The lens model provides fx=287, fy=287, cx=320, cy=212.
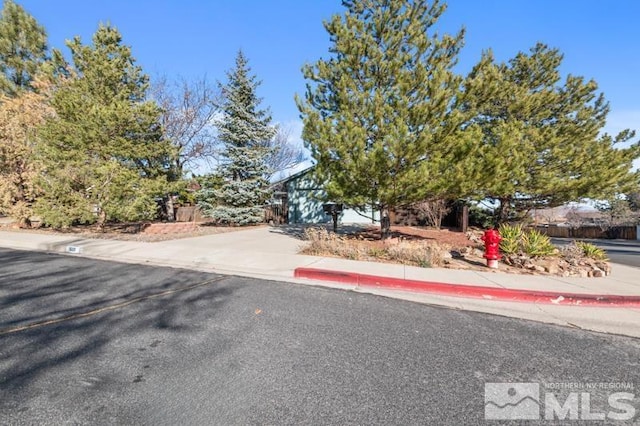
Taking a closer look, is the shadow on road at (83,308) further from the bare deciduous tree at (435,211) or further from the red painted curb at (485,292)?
the bare deciduous tree at (435,211)

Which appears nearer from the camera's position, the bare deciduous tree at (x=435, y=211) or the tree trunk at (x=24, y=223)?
the tree trunk at (x=24, y=223)

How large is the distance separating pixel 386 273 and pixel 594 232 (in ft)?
Result: 81.5

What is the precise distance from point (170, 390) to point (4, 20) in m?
37.8

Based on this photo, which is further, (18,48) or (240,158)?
(18,48)

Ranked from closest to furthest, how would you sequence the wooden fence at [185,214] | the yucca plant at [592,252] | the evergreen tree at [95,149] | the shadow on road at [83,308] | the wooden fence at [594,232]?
1. the shadow on road at [83,308]
2. the yucca plant at [592,252]
3. the evergreen tree at [95,149]
4. the wooden fence at [594,232]
5. the wooden fence at [185,214]

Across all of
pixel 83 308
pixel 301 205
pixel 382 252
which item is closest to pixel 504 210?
pixel 382 252

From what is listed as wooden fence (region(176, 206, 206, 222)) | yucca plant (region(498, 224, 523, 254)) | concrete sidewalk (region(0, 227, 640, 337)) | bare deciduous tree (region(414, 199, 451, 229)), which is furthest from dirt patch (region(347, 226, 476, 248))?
wooden fence (region(176, 206, 206, 222))

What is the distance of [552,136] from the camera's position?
38.9ft

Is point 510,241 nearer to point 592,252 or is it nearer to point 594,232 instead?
point 592,252

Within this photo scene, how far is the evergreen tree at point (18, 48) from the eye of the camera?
23734 mm

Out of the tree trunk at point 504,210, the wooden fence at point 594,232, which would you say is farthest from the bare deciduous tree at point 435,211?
the wooden fence at point 594,232

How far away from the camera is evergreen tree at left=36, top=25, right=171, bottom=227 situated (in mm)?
11594

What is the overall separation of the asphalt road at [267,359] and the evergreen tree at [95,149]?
8563 mm

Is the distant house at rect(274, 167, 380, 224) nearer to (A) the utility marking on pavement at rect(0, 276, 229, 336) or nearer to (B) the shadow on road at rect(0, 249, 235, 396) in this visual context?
(B) the shadow on road at rect(0, 249, 235, 396)
